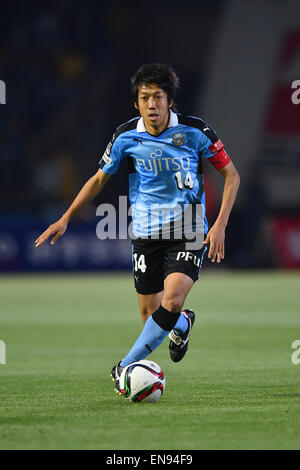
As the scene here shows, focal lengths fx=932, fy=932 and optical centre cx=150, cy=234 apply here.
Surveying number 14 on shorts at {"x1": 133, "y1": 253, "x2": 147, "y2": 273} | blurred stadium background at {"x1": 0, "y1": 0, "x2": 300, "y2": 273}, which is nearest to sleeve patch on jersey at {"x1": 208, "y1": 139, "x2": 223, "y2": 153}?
number 14 on shorts at {"x1": 133, "y1": 253, "x2": 147, "y2": 273}

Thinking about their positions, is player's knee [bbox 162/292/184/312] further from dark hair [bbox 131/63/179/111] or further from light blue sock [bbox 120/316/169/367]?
dark hair [bbox 131/63/179/111]

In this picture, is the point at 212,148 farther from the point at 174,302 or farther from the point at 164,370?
the point at 164,370

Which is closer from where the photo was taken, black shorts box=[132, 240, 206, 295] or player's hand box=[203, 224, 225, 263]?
player's hand box=[203, 224, 225, 263]

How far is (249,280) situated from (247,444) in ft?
59.1

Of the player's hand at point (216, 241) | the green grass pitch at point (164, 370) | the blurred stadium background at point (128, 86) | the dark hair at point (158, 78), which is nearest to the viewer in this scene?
the green grass pitch at point (164, 370)

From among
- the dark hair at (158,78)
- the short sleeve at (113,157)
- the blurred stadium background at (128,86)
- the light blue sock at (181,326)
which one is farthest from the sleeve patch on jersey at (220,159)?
the blurred stadium background at (128,86)

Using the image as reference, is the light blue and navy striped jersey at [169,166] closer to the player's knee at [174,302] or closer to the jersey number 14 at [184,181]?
the jersey number 14 at [184,181]

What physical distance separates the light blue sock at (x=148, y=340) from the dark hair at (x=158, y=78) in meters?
1.63

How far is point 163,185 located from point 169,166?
0.15m

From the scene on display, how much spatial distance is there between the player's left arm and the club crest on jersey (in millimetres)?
365

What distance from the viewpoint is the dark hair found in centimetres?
654

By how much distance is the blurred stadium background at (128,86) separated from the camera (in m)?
28.9

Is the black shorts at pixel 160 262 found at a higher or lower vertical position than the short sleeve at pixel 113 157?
lower
